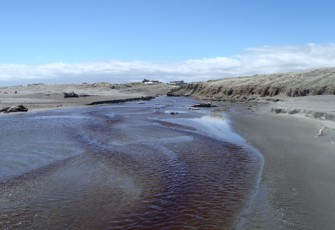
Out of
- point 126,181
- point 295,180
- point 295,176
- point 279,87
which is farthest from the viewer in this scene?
point 279,87

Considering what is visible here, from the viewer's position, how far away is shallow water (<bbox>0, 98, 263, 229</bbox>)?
8.70 metres

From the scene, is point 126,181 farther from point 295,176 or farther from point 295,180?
point 295,176

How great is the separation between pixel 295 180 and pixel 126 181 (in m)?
5.21

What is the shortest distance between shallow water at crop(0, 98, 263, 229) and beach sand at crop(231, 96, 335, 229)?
541 millimetres

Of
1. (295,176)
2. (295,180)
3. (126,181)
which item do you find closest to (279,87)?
(295,176)

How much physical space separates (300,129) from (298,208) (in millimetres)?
12714

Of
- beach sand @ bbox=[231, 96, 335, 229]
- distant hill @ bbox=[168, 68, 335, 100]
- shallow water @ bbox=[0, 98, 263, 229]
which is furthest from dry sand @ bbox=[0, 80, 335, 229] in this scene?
distant hill @ bbox=[168, 68, 335, 100]

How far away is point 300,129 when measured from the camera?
20656mm

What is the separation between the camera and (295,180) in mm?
11047

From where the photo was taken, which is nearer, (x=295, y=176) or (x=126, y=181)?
(x=295, y=176)

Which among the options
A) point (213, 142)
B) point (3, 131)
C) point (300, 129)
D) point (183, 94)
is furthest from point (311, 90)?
point (183, 94)

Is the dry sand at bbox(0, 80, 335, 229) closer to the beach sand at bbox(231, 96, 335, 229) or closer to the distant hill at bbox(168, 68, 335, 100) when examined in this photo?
the beach sand at bbox(231, 96, 335, 229)

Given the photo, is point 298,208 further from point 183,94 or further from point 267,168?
point 183,94

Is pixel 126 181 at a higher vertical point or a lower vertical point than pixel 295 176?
lower
